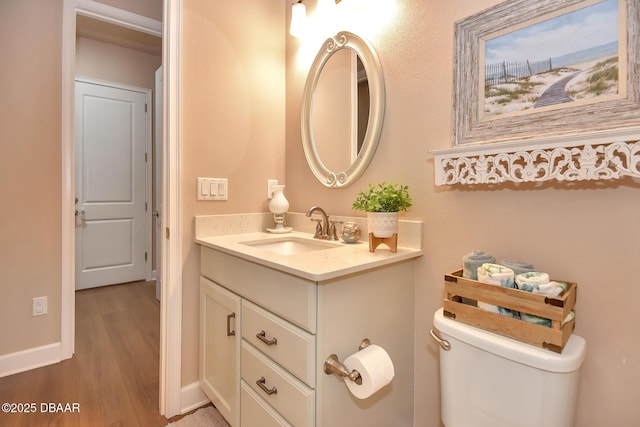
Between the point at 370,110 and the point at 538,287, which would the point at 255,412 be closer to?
the point at 538,287

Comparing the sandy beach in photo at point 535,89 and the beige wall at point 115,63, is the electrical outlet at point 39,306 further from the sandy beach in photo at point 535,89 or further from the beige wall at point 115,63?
the sandy beach in photo at point 535,89

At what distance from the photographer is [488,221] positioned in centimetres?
111

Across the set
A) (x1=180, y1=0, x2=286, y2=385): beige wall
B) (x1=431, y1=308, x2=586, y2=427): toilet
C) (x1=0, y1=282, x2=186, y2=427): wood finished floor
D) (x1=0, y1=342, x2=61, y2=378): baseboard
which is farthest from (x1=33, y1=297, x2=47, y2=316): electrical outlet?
(x1=431, y1=308, x2=586, y2=427): toilet

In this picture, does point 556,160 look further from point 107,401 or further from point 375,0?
point 107,401

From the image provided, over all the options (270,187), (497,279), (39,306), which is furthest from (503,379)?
(39,306)

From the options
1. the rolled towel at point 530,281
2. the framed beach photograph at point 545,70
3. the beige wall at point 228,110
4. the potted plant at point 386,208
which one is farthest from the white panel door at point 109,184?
the rolled towel at point 530,281

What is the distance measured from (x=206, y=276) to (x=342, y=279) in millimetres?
858

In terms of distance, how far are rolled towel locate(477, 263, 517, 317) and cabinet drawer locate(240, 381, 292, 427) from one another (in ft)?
2.42

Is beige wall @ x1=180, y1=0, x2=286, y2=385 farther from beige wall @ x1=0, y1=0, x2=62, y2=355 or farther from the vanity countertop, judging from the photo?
beige wall @ x1=0, y1=0, x2=62, y2=355

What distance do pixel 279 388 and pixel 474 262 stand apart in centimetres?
76

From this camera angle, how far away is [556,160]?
37.1 inches

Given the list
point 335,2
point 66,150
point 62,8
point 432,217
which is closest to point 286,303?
point 432,217

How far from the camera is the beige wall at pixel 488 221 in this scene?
871 millimetres

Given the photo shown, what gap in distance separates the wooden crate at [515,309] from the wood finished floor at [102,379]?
1.48 meters
